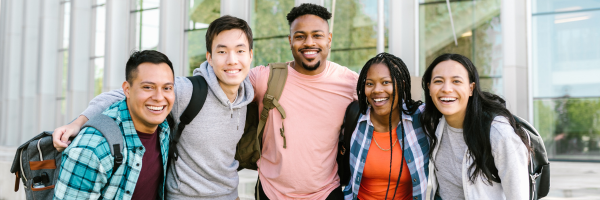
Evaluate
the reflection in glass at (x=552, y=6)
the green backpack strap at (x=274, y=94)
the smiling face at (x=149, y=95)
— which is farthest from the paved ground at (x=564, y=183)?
the reflection in glass at (x=552, y=6)

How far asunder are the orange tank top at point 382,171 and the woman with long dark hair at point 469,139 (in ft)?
0.74

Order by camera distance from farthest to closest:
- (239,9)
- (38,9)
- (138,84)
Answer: (38,9) → (239,9) → (138,84)

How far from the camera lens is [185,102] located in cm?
272

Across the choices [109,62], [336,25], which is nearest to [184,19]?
[109,62]

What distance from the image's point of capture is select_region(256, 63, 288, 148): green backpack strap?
10.2 ft

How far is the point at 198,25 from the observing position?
12.7 meters

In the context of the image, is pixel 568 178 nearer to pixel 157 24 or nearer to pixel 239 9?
pixel 239 9

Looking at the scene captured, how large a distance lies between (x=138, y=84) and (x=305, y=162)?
4.18 feet

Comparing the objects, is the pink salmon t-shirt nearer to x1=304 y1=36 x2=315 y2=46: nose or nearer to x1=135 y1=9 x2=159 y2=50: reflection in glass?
x1=304 y1=36 x2=315 y2=46: nose

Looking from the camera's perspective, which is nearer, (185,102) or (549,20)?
(185,102)

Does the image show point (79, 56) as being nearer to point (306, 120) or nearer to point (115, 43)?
point (115, 43)

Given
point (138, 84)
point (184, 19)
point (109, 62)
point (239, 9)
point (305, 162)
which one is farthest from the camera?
point (109, 62)

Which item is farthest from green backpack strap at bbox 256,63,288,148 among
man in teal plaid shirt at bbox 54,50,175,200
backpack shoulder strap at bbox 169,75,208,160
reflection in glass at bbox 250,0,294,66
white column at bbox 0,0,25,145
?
white column at bbox 0,0,25,145

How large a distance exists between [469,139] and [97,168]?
6.91ft
